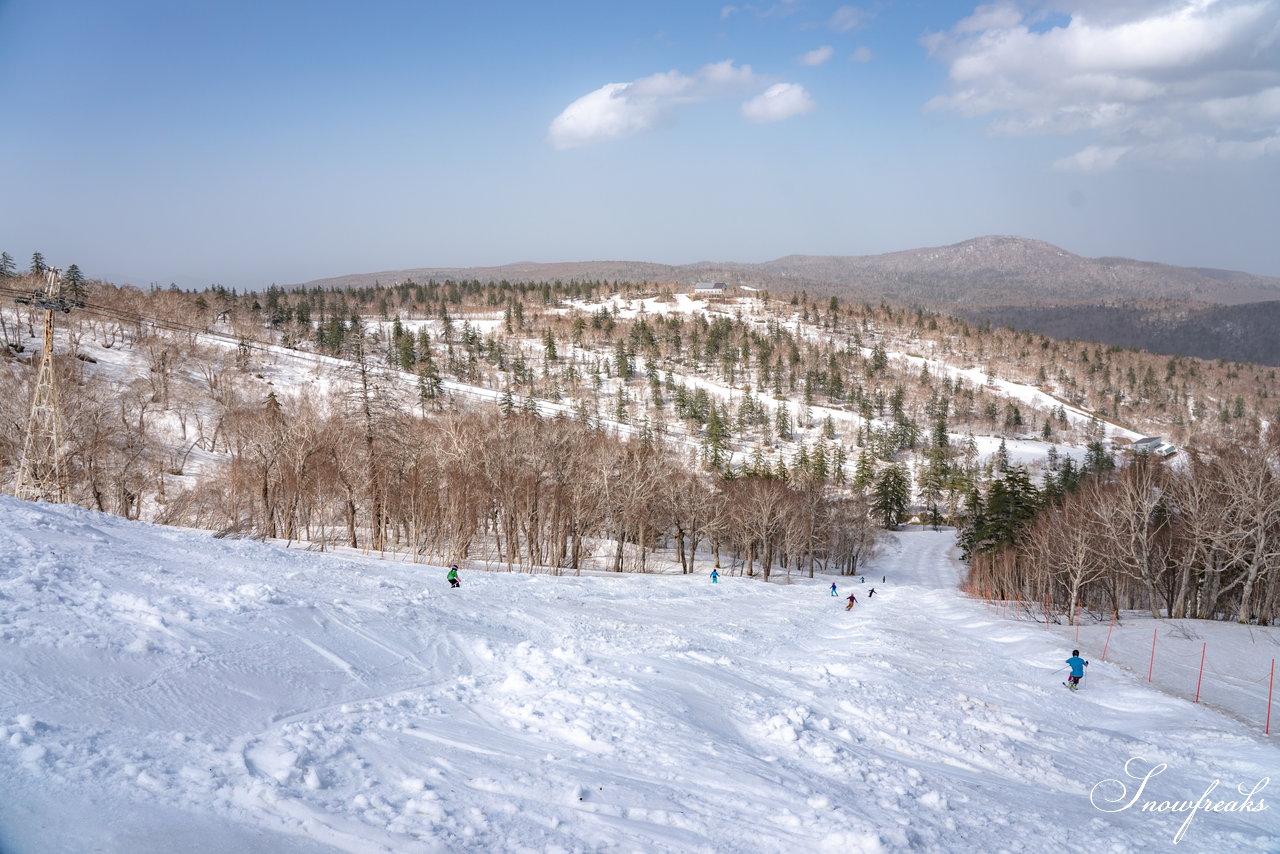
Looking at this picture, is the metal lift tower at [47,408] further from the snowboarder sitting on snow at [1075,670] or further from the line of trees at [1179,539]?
the line of trees at [1179,539]

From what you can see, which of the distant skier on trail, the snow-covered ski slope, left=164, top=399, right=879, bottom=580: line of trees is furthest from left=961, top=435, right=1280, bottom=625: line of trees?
the snow-covered ski slope

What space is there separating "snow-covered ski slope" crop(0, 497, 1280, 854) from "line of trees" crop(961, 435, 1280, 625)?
794 inches

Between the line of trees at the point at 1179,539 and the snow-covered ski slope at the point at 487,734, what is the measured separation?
66.2 ft

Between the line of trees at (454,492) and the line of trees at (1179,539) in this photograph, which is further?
the line of trees at (454,492)

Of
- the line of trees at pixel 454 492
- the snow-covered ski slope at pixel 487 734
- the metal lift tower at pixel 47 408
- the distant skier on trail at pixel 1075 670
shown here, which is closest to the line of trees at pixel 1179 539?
the distant skier on trail at pixel 1075 670

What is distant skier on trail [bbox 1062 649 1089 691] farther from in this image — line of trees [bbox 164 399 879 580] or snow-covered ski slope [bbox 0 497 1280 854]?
line of trees [bbox 164 399 879 580]

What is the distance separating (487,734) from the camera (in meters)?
9.47

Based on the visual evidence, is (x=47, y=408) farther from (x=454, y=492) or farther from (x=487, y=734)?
(x=487, y=734)

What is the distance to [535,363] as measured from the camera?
16062 centimetres

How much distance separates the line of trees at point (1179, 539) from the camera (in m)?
32.2

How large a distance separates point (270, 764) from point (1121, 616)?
4368 centimetres

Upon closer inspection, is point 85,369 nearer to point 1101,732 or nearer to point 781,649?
point 781,649

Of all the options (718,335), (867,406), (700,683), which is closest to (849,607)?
(700,683)

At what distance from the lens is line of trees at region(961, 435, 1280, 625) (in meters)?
32.2
